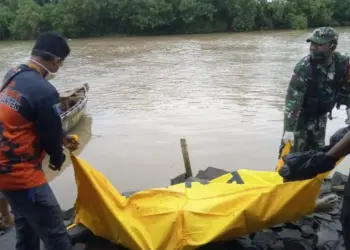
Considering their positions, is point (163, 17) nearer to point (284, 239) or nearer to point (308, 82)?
point (308, 82)

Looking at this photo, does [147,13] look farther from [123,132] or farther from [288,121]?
[288,121]

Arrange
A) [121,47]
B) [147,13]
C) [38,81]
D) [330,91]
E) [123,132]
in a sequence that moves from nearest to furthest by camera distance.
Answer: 1. [38,81]
2. [330,91]
3. [123,132]
4. [121,47]
5. [147,13]

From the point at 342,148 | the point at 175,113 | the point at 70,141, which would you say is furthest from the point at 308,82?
the point at 175,113

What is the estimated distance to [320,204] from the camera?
4113 mm

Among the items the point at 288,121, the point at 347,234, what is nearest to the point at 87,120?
the point at 288,121

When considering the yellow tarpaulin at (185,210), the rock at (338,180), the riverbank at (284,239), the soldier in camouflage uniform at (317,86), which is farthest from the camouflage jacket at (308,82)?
the rock at (338,180)

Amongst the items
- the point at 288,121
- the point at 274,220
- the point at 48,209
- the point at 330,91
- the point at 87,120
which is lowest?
the point at 87,120

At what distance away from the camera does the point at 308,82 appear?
4.85 meters

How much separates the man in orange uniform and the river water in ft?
12.8

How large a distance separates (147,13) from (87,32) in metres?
6.29

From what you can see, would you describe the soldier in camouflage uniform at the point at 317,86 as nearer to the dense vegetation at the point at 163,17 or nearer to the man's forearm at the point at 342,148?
the man's forearm at the point at 342,148

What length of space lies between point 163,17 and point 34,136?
4349 centimetres

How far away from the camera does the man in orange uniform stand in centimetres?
315

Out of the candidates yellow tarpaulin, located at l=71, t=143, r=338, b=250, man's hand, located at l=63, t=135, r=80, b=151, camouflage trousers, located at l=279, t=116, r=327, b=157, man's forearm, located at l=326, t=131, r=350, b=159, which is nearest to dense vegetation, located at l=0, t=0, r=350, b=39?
camouflage trousers, located at l=279, t=116, r=327, b=157
